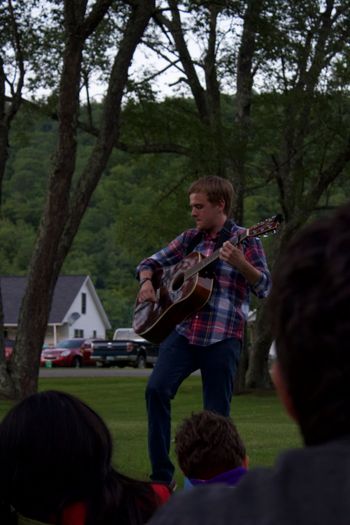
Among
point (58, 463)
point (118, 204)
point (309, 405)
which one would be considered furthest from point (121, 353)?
point (309, 405)

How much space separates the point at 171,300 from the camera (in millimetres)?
7109

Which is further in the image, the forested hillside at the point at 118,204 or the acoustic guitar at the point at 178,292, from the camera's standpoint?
the forested hillside at the point at 118,204

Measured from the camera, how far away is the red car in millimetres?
58375

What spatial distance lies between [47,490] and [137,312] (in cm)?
455

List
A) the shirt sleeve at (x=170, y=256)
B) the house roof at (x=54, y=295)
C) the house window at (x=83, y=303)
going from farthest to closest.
Answer: the house window at (x=83, y=303) < the house roof at (x=54, y=295) < the shirt sleeve at (x=170, y=256)

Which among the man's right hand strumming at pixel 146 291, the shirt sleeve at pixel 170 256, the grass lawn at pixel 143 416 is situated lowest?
the grass lawn at pixel 143 416

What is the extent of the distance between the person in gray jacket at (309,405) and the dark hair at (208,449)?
2.74 m

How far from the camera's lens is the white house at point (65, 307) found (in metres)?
80.7

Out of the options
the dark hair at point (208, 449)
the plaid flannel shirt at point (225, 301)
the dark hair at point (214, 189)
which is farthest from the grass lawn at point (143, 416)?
the dark hair at point (214, 189)

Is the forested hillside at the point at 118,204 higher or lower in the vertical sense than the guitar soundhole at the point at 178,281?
lower

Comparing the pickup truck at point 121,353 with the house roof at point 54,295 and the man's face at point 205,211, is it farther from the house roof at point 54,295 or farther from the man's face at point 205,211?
the man's face at point 205,211

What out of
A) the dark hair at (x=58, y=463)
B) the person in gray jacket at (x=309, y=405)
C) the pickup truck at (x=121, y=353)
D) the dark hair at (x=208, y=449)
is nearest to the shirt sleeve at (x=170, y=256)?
the dark hair at (x=208, y=449)

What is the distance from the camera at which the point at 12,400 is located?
1911 centimetres

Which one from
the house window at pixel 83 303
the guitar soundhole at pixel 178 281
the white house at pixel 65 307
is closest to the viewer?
the guitar soundhole at pixel 178 281
